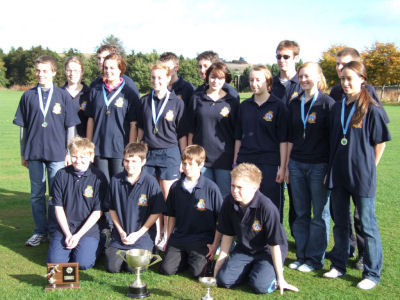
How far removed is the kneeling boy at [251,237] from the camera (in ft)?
13.5

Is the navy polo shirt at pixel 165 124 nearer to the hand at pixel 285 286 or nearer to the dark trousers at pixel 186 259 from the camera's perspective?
the dark trousers at pixel 186 259

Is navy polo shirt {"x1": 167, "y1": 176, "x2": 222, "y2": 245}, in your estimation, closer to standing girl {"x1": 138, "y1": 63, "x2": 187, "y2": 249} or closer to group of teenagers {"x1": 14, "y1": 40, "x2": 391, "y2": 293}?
group of teenagers {"x1": 14, "y1": 40, "x2": 391, "y2": 293}

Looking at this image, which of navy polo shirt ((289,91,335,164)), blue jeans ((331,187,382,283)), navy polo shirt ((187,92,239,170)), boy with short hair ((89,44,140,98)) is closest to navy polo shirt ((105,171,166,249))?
navy polo shirt ((187,92,239,170))

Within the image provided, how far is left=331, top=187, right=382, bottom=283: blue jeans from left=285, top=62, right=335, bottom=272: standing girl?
0.67 feet

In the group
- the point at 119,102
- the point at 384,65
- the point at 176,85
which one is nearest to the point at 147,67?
the point at 384,65

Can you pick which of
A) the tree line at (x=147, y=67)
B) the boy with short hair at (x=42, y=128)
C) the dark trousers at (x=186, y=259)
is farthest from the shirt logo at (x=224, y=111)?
the tree line at (x=147, y=67)

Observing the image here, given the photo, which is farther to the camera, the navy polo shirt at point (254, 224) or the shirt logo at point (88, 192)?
the shirt logo at point (88, 192)

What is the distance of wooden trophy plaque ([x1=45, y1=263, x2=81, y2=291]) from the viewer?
4.11 metres

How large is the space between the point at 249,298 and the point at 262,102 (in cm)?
223

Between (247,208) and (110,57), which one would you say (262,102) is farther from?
(110,57)

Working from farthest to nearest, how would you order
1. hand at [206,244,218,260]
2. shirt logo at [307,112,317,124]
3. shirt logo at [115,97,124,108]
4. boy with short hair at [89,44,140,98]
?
boy with short hair at [89,44,140,98] < shirt logo at [115,97,124,108] < hand at [206,244,218,260] < shirt logo at [307,112,317,124]

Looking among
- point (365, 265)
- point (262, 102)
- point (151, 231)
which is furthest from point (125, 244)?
point (365, 265)

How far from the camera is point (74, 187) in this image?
198 inches

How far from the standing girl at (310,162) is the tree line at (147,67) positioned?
115ft
